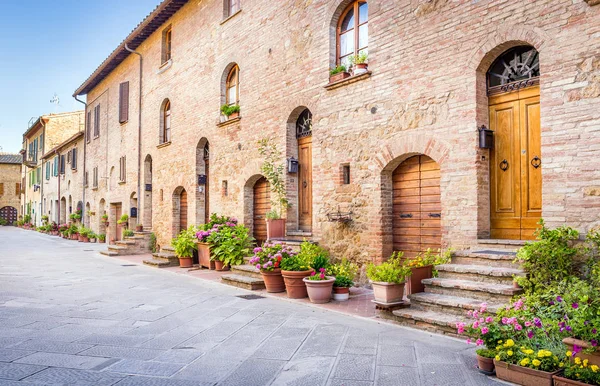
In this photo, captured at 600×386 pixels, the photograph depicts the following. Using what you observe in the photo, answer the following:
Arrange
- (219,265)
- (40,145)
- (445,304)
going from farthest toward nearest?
1. (40,145)
2. (219,265)
3. (445,304)

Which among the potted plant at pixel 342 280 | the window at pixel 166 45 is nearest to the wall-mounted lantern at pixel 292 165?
the potted plant at pixel 342 280

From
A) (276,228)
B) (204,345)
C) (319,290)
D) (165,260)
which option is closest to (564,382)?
(204,345)

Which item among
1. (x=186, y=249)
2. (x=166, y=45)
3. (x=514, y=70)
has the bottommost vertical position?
(x=186, y=249)

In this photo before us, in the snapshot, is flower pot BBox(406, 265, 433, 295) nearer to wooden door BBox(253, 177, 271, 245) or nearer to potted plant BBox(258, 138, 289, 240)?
potted plant BBox(258, 138, 289, 240)

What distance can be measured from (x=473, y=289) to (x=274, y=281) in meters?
3.59

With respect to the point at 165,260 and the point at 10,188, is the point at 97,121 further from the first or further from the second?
the point at 10,188

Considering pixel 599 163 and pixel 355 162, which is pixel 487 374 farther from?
pixel 355 162

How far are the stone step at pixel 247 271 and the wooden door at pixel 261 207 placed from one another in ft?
5.25

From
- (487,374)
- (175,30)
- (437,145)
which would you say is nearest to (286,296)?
(437,145)

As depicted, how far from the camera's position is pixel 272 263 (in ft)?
25.5

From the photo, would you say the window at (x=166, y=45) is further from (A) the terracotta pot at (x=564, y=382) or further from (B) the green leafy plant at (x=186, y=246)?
(A) the terracotta pot at (x=564, y=382)

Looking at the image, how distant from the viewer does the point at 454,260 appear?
20.4ft

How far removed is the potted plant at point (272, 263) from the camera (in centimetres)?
783

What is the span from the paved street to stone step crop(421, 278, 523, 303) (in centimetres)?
76
